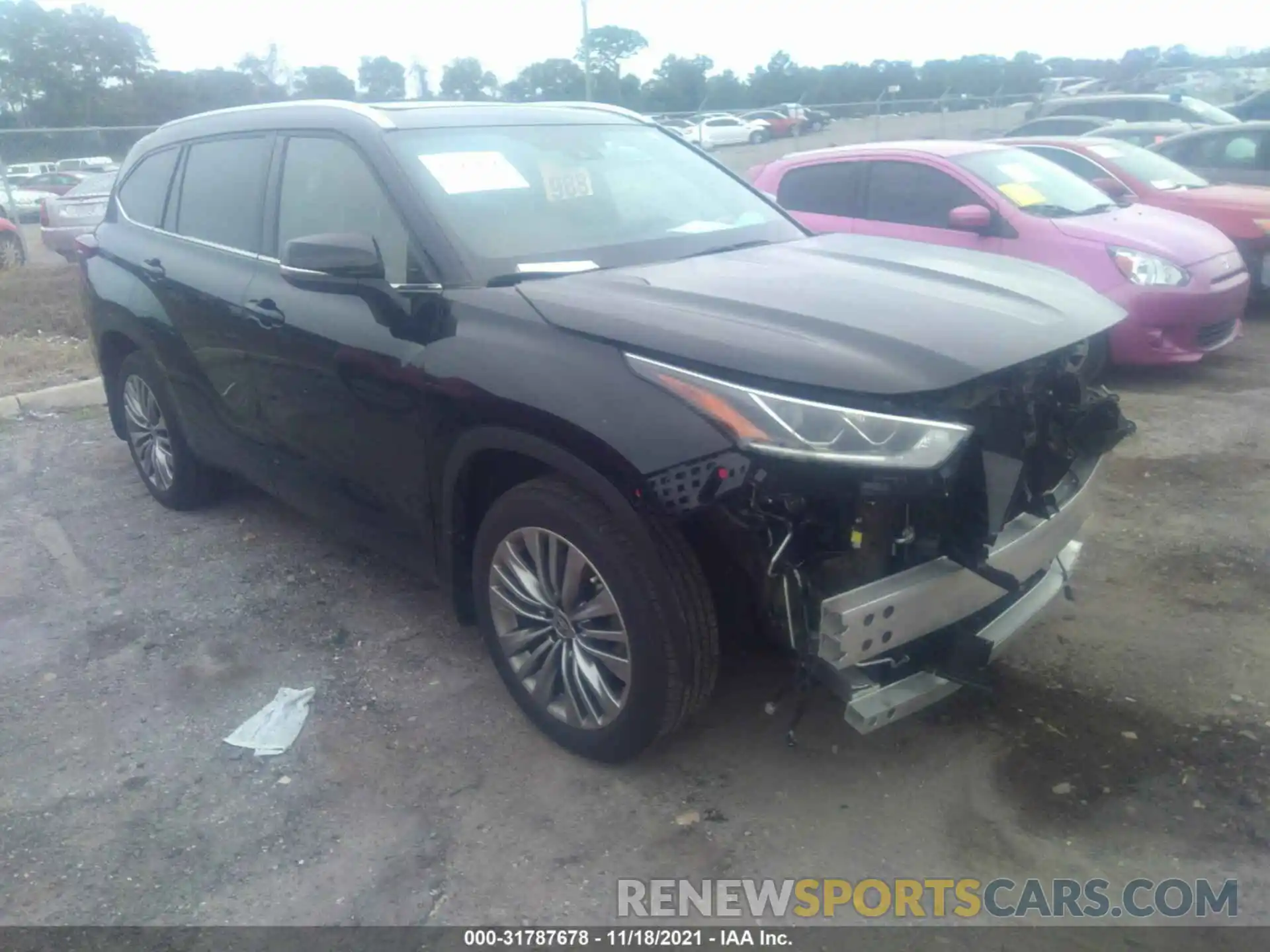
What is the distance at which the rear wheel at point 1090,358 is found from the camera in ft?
9.92

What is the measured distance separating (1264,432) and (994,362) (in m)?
3.99

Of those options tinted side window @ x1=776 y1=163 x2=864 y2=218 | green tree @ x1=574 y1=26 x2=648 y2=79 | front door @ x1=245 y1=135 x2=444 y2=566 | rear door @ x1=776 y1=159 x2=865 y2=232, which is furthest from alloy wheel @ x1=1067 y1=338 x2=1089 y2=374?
green tree @ x1=574 y1=26 x2=648 y2=79

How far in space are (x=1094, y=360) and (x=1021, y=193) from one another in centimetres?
458

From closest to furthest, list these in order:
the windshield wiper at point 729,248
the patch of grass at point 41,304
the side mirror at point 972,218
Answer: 1. the windshield wiper at point 729,248
2. the side mirror at point 972,218
3. the patch of grass at point 41,304

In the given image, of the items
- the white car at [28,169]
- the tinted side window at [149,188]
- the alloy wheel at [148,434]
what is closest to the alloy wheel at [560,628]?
the alloy wheel at [148,434]

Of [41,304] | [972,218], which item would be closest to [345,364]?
[972,218]

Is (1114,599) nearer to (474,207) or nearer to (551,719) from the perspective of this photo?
(551,719)

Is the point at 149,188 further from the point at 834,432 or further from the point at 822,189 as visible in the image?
the point at 822,189

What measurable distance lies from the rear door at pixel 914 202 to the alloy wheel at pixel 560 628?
4942 mm

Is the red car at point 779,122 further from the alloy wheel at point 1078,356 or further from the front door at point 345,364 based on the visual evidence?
the alloy wheel at point 1078,356

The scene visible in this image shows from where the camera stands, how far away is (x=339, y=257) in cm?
321

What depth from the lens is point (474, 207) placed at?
3447 mm

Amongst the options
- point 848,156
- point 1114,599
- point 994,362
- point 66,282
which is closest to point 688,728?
point 994,362

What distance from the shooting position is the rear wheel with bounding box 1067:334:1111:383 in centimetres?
302
